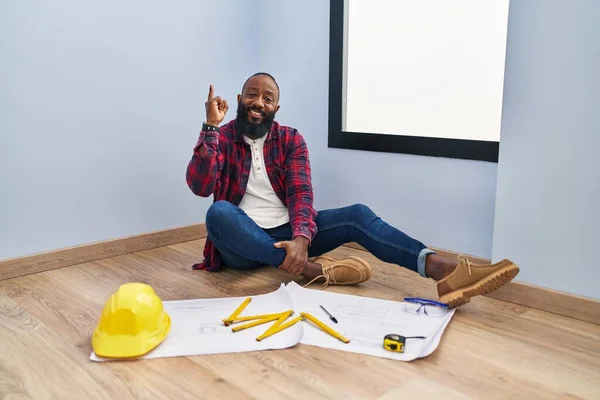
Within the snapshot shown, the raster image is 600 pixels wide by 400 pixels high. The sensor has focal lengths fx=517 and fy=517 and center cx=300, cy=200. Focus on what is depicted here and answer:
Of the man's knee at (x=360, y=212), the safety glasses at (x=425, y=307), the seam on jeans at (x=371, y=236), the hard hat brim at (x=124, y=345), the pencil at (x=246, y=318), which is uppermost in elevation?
the man's knee at (x=360, y=212)

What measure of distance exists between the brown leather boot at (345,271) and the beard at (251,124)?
0.46 meters

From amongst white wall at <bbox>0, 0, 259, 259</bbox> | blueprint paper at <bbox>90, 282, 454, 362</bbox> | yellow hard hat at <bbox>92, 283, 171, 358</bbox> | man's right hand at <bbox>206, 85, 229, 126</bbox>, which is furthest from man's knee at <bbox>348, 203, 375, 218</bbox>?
white wall at <bbox>0, 0, 259, 259</bbox>

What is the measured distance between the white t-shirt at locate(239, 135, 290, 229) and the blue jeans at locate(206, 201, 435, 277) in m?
0.05

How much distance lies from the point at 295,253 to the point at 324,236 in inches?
7.2

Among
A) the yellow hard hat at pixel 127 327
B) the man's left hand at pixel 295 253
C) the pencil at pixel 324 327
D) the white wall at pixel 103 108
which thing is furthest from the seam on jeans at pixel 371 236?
the white wall at pixel 103 108

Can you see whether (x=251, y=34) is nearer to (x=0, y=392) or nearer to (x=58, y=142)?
(x=58, y=142)

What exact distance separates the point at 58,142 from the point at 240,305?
0.88 metres

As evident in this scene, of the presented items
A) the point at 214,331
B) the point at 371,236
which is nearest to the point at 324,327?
the point at 214,331

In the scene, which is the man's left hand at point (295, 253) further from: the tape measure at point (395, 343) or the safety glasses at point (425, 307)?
the tape measure at point (395, 343)

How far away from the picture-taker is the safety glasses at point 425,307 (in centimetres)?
136

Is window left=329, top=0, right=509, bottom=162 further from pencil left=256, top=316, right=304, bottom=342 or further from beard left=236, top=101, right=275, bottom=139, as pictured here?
pencil left=256, top=316, right=304, bottom=342

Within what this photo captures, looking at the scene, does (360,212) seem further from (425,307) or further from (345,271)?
(425,307)

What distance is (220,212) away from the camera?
152 centimetres

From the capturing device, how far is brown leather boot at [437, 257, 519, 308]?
1.30m
